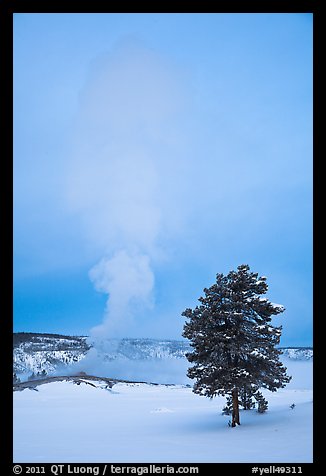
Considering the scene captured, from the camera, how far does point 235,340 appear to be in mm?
19391

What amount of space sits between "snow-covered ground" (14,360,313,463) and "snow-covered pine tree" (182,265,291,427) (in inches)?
84.0

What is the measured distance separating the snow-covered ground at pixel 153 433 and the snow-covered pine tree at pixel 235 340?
213 cm

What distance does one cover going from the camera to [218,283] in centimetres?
2034

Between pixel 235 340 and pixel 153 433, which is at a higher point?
pixel 235 340

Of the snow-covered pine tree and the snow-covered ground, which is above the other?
the snow-covered pine tree

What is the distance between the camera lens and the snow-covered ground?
43.4 feet

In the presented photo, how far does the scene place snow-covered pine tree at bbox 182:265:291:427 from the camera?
62.0 ft

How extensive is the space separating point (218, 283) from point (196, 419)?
31.8 ft

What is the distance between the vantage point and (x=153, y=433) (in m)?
19.0

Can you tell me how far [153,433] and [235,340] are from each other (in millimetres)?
6288

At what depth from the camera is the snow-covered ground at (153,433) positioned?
13234 millimetres

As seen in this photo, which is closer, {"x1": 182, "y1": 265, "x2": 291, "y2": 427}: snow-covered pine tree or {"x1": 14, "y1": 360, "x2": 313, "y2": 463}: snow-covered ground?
{"x1": 14, "y1": 360, "x2": 313, "y2": 463}: snow-covered ground
